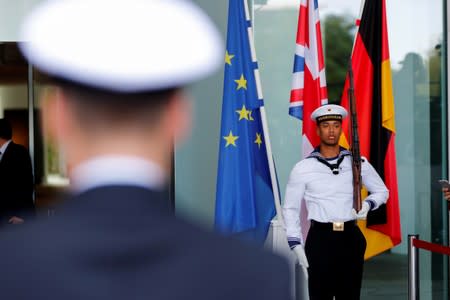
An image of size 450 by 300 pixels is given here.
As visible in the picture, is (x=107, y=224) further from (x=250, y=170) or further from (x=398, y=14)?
(x=398, y=14)

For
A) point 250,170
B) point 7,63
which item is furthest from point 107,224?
point 7,63

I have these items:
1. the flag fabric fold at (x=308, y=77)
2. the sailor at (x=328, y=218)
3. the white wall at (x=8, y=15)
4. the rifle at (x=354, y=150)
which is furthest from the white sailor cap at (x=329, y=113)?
the white wall at (x=8, y=15)

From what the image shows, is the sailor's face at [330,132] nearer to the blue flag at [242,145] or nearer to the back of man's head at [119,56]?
the blue flag at [242,145]

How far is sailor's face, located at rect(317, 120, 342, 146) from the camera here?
4.12m

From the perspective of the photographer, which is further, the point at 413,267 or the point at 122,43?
the point at 413,267

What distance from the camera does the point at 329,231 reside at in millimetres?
4020

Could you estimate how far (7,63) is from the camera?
21.4 feet

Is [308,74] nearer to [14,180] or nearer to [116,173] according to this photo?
[14,180]

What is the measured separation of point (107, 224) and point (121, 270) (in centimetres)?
4

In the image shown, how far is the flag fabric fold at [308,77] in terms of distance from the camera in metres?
4.69

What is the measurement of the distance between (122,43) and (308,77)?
430cm

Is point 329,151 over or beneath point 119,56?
beneath

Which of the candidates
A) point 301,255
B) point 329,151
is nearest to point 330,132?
point 329,151

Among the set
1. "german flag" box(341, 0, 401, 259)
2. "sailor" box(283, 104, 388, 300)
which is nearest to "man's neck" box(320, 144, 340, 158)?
"sailor" box(283, 104, 388, 300)
